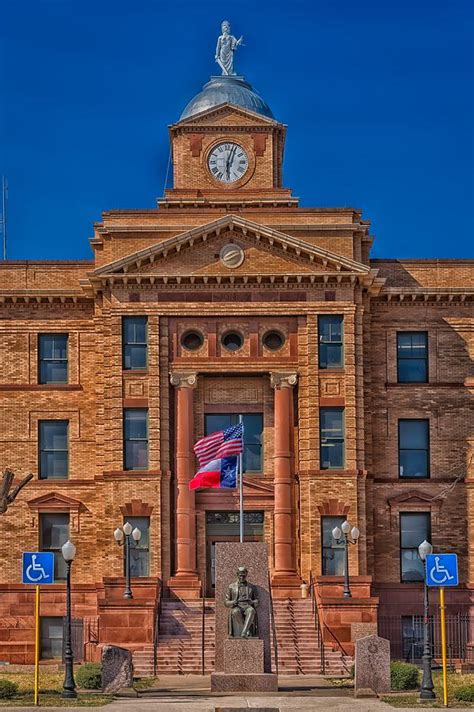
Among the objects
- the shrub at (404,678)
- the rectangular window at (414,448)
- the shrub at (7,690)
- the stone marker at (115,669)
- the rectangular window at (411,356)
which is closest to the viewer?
the shrub at (7,690)

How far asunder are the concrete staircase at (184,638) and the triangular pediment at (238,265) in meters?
11.9

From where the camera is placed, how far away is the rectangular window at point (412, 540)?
61.3 m

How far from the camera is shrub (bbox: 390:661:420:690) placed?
146ft

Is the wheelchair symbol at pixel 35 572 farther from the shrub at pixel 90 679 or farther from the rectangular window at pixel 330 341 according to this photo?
the rectangular window at pixel 330 341

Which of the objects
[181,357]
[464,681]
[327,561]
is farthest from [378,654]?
[181,357]

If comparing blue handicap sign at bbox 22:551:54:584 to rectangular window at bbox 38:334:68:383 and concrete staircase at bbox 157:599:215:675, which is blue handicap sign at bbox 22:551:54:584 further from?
rectangular window at bbox 38:334:68:383

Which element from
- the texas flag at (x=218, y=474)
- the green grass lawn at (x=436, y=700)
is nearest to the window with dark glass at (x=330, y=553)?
the texas flag at (x=218, y=474)

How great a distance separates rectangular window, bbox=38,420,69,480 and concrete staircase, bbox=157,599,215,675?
7435mm

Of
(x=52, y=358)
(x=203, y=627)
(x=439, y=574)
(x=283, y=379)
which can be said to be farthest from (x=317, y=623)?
(x=439, y=574)

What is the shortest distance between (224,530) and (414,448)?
26.0 ft

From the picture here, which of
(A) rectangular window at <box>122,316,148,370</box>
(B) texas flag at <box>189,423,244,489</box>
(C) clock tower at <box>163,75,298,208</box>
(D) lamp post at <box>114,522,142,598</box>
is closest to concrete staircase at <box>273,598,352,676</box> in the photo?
(B) texas flag at <box>189,423,244,489</box>

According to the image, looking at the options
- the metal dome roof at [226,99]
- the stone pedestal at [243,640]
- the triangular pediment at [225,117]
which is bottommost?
the stone pedestal at [243,640]

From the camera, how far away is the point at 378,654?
1704 inches

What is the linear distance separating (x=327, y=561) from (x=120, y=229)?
46.5 feet
